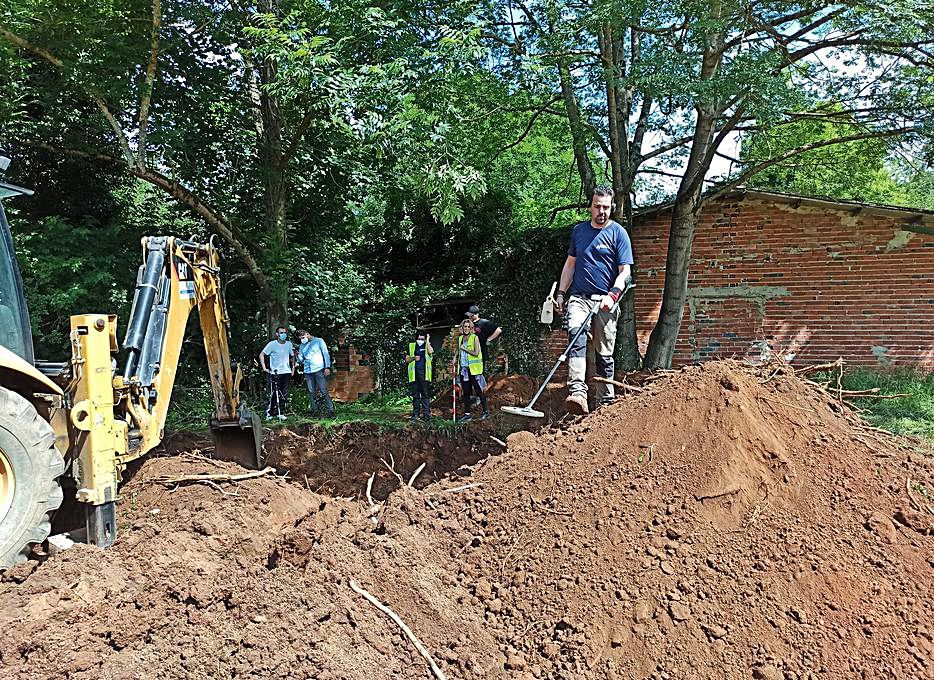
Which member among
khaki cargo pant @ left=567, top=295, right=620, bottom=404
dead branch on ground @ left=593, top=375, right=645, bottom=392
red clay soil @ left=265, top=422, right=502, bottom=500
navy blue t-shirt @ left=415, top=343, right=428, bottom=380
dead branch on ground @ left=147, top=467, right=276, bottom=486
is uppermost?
khaki cargo pant @ left=567, top=295, right=620, bottom=404

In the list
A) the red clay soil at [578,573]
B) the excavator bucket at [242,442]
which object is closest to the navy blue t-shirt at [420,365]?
the excavator bucket at [242,442]

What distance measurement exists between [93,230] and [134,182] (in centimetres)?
169

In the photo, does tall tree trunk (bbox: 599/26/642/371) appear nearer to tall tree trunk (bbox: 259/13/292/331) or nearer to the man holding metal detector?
the man holding metal detector

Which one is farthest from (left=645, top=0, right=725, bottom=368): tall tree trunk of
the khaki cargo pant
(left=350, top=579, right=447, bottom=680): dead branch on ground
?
(left=350, top=579, right=447, bottom=680): dead branch on ground

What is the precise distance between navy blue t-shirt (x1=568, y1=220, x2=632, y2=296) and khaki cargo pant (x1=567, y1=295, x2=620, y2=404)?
137 mm

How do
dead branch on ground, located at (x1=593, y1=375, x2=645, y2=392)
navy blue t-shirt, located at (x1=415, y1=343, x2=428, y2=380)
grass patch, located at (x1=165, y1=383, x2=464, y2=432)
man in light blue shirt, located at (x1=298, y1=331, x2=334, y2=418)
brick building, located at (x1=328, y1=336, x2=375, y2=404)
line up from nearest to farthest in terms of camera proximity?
dead branch on ground, located at (x1=593, y1=375, x2=645, y2=392) < grass patch, located at (x1=165, y1=383, x2=464, y2=432) < navy blue t-shirt, located at (x1=415, y1=343, x2=428, y2=380) < man in light blue shirt, located at (x1=298, y1=331, x2=334, y2=418) < brick building, located at (x1=328, y1=336, x2=375, y2=404)

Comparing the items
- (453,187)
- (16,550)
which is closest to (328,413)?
(453,187)

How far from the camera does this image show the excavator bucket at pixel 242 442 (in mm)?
6430

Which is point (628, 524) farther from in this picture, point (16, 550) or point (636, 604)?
point (16, 550)

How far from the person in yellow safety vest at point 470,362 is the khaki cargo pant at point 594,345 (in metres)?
4.59

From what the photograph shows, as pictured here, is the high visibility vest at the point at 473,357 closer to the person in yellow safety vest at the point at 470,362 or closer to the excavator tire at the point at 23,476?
the person in yellow safety vest at the point at 470,362

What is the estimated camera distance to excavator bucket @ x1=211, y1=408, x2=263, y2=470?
6.43 metres

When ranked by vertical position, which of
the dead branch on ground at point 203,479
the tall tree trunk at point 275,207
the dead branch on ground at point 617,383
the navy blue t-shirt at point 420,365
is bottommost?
the dead branch on ground at point 203,479

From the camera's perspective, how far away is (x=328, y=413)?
11164 mm
